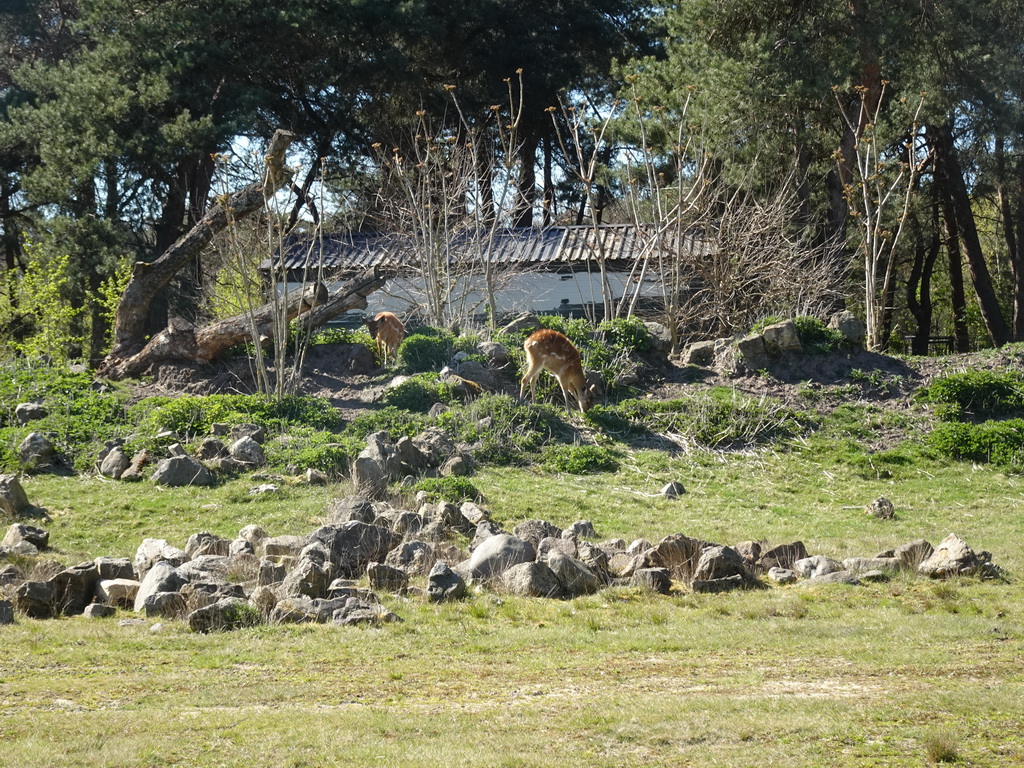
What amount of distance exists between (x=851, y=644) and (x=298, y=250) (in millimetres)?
24177

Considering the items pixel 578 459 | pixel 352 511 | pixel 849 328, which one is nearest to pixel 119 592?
pixel 352 511

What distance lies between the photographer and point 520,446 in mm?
15078

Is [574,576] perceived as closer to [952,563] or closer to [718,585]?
[718,585]

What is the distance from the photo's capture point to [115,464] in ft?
45.2

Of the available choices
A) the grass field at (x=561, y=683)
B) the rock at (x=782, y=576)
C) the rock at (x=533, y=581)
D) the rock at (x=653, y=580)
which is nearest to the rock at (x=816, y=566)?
the rock at (x=782, y=576)

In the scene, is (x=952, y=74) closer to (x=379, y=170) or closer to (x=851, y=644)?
(x=379, y=170)

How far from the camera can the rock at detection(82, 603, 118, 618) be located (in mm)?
8422

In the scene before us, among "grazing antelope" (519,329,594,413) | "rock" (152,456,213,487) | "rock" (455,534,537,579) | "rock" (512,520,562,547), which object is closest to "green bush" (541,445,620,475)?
"grazing antelope" (519,329,594,413)

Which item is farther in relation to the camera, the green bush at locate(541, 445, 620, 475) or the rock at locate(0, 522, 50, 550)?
the green bush at locate(541, 445, 620, 475)

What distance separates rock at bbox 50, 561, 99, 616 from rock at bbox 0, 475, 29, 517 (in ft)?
11.1

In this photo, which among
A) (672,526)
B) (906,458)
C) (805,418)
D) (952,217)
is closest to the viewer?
(672,526)

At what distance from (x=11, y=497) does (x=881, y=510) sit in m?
9.36

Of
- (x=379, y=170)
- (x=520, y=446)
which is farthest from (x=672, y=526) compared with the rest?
(x=379, y=170)

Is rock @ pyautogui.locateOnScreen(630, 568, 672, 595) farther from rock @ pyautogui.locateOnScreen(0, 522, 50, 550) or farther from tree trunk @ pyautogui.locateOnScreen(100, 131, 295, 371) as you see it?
tree trunk @ pyautogui.locateOnScreen(100, 131, 295, 371)
